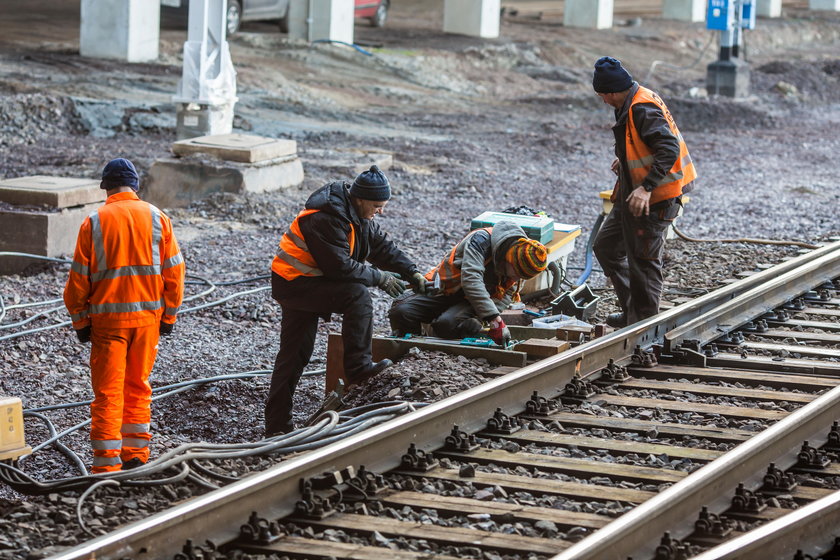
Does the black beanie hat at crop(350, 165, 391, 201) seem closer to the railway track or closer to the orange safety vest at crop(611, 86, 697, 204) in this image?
the railway track

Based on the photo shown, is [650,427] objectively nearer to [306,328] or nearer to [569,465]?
[569,465]

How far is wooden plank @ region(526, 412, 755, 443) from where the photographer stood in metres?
6.49

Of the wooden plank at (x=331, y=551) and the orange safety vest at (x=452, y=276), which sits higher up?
the orange safety vest at (x=452, y=276)

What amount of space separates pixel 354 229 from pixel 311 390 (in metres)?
1.68

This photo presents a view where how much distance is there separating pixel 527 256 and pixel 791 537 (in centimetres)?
321

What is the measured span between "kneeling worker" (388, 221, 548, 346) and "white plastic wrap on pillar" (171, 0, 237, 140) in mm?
9320

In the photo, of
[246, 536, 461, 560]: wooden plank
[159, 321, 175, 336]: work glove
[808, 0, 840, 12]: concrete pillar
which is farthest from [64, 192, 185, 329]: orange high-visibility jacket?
[808, 0, 840, 12]: concrete pillar

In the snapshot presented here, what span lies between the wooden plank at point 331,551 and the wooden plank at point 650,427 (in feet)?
6.28

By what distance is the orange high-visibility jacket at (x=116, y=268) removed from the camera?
688cm

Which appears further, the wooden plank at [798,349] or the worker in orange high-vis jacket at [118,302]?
the wooden plank at [798,349]

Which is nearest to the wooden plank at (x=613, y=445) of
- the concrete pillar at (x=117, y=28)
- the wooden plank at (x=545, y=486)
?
the wooden plank at (x=545, y=486)

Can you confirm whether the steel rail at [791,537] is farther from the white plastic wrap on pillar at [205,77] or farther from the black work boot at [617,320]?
the white plastic wrap on pillar at [205,77]

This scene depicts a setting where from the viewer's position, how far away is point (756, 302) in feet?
30.7

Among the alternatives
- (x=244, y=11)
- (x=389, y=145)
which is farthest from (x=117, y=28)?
(x=389, y=145)
